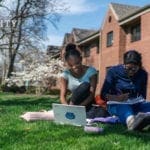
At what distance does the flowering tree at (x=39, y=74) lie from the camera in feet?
132

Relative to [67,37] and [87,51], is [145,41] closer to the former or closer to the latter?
[87,51]

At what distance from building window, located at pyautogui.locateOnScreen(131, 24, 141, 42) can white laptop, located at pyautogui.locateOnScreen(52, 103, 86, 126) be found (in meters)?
22.9

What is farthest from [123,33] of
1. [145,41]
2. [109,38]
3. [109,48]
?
[145,41]

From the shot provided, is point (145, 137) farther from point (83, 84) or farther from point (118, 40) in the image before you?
point (118, 40)

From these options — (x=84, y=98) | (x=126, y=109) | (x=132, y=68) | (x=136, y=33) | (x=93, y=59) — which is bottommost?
(x=126, y=109)

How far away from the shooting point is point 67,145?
4953 mm

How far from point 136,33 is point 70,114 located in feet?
78.0

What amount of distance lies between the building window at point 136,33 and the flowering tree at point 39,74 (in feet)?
37.3

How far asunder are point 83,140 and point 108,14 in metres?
30.2

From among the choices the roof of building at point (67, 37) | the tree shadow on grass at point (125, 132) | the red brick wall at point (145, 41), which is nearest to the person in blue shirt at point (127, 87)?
the tree shadow on grass at point (125, 132)

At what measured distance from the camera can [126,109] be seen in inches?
263

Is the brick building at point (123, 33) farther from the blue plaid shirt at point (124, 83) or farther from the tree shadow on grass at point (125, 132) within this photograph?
the tree shadow on grass at point (125, 132)

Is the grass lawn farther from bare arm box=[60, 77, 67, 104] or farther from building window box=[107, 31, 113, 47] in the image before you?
building window box=[107, 31, 113, 47]

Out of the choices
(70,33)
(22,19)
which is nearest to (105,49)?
(22,19)
